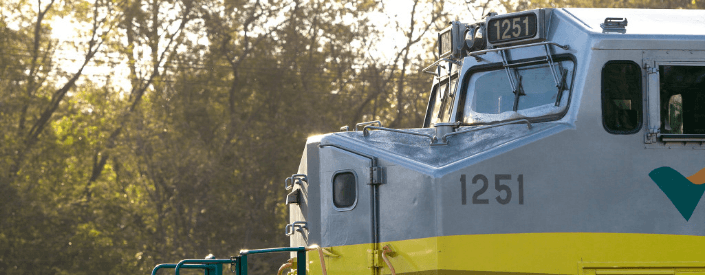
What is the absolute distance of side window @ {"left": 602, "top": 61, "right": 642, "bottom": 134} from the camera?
17.2 feet

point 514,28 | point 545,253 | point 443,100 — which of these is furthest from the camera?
point 443,100

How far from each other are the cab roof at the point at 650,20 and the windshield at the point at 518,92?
15.2 inches

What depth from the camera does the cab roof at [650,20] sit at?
545 cm

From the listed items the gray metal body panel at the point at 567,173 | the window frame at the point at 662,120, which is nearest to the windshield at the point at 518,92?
the gray metal body panel at the point at 567,173

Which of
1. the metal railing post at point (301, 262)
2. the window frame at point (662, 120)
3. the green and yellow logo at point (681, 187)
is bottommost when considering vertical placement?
the metal railing post at point (301, 262)

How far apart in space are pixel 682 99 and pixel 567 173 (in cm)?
104

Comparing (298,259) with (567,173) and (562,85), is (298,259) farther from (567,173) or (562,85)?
(562,85)

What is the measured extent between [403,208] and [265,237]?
18.4 metres

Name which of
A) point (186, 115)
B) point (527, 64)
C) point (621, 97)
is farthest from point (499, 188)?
point (186, 115)

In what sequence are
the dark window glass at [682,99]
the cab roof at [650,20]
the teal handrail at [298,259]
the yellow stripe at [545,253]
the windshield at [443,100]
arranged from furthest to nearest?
the windshield at [443,100] → the teal handrail at [298,259] → the cab roof at [650,20] → the dark window glass at [682,99] → the yellow stripe at [545,253]

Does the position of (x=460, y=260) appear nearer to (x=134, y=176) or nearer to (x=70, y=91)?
(x=134, y=176)

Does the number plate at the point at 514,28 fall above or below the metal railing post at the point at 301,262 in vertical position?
above

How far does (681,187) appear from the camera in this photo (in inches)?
203

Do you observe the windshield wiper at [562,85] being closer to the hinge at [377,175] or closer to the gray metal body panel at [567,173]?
the gray metal body panel at [567,173]
